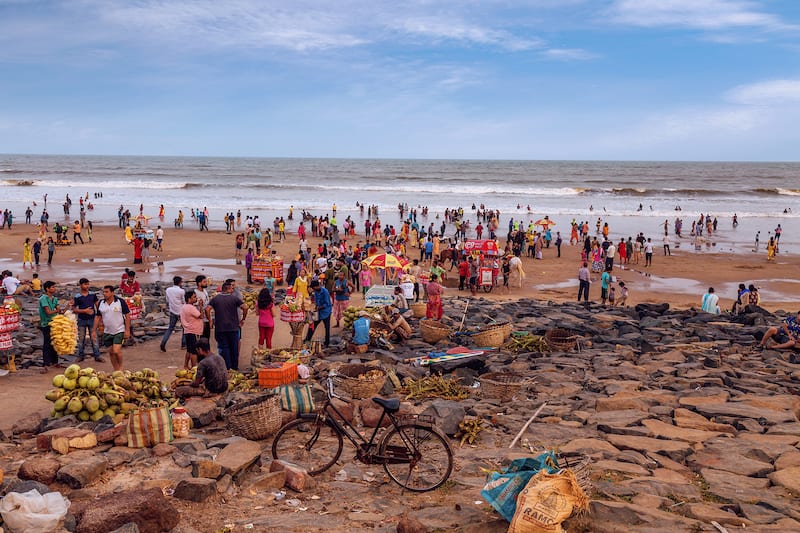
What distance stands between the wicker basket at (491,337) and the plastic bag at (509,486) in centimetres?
724

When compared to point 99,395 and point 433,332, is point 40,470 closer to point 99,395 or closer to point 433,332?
point 99,395

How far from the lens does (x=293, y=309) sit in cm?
1388

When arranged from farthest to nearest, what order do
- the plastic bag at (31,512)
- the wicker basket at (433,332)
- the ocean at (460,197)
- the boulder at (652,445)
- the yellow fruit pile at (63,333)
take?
the ocean at (460,197) < the wicker basket at (433,332) < the yellow fruit pile at (63,333) < the boulder at (652,445) < the plastic bag at (31,512)

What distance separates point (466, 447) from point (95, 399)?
4.99 meters

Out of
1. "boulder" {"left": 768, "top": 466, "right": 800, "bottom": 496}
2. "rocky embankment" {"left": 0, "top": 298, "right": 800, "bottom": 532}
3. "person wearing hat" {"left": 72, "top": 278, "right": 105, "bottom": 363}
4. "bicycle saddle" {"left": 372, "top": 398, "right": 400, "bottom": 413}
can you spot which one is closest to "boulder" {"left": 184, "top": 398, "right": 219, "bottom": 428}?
"rocky embankment" {"left": 0, "top": 298, "right": 800, "bottom": 532}

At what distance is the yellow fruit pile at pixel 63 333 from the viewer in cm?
1173

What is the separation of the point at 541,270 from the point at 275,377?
66.9 feet

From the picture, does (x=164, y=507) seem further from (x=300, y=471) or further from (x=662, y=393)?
(x=662, y=393)

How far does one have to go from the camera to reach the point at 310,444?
719cm

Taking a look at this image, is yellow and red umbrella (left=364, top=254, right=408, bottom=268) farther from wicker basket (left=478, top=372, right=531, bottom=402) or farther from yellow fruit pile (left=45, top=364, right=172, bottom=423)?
yellow fruit pile (left=45, top=364, right=172, bottom=423)

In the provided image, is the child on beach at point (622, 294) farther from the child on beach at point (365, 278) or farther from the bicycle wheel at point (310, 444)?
the bicycle wheel at point (310, 444)

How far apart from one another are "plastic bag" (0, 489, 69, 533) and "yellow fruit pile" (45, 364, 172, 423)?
309 cm

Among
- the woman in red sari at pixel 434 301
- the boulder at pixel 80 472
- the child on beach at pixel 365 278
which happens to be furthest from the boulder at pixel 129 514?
the child on beach at pixel 365 278

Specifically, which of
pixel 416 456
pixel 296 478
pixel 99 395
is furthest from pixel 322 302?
pixel 416 456
